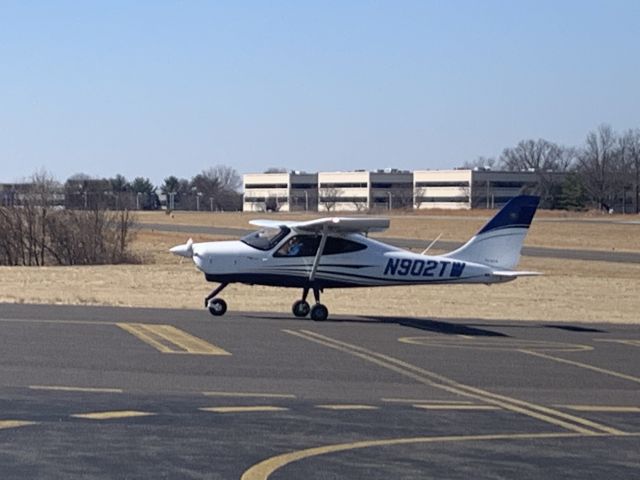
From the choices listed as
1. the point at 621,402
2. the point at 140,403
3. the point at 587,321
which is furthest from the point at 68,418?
the point at 587,321

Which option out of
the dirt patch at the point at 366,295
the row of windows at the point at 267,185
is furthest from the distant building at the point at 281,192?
the dirt patch at the point at 366,295

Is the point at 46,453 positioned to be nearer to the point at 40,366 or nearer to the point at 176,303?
the point at 40,366

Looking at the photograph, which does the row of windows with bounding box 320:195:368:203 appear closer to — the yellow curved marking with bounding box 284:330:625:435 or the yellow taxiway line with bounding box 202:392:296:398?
the yellow curved marking with bounding box 284:330:625:435

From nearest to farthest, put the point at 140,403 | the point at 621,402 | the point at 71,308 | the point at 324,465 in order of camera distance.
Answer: the point at 324,465 < the point at 140,403 < the point at 621,402 < the point at 71,308

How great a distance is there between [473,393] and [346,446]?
13.8 feet

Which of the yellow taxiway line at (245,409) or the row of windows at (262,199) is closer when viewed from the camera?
the yellow taxiway line at (245,409)

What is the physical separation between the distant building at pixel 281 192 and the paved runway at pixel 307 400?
431 feet

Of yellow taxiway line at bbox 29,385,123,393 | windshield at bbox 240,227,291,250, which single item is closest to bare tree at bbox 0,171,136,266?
windshield at bbox 240,227,291,250

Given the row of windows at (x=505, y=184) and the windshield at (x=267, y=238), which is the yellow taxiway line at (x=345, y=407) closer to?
the windshield at (x=267, y=238)

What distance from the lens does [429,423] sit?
1168 centimetres

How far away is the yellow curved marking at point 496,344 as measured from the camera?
19.4 meters

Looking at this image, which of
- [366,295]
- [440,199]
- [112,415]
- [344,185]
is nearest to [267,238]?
[366,295]

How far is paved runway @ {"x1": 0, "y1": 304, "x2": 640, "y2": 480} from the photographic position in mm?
9453

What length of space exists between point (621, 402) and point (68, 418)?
244 inches
